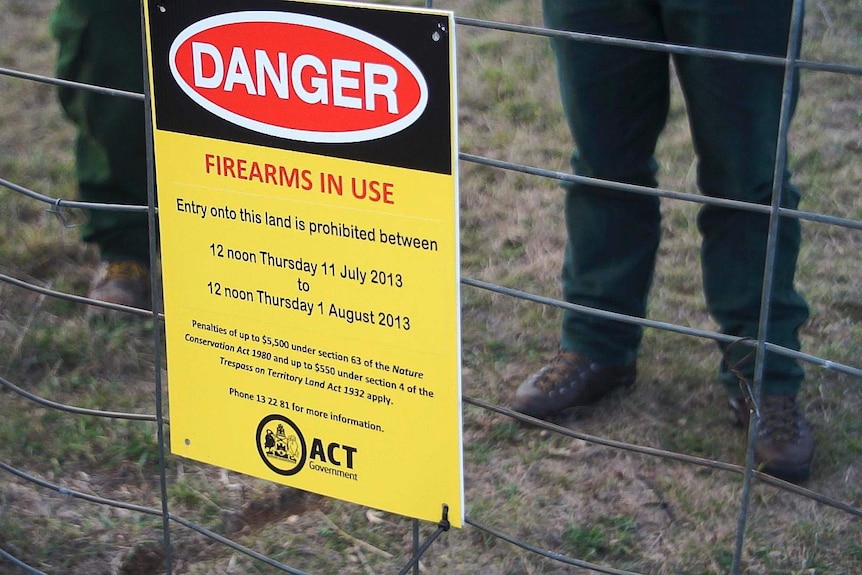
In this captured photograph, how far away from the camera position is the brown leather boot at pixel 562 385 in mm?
2133

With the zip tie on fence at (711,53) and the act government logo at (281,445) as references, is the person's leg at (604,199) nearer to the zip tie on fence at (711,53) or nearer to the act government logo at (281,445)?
the zip tie on fence at (711,53)

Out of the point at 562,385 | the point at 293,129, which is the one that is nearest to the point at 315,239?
the point at 293,129

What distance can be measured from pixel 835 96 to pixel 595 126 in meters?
1.79

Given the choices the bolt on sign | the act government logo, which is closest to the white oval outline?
the bolt on sign

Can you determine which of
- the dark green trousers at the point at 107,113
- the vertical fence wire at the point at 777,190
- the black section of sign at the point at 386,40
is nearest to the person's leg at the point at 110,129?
the dark green trousers at the point at 107,113

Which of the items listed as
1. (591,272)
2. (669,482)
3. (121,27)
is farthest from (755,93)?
(121,27)

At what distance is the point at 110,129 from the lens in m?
2.47

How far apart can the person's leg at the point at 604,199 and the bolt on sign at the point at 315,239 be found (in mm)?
863

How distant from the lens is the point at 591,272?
212 centimetres

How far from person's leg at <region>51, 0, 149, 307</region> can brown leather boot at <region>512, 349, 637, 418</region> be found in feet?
3.17

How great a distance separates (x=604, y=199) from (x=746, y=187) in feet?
0.94

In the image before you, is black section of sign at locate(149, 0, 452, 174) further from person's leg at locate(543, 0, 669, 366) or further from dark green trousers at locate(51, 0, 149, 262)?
dark green trousers at locate(51, 0, 149, 262)

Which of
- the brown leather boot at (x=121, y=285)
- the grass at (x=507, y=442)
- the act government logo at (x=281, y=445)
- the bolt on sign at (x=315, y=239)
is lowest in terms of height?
the grass at (x=507, y=442)

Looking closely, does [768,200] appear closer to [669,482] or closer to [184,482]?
[669,482]
